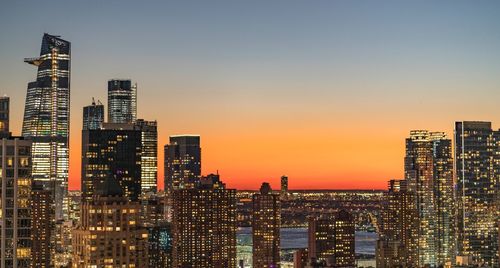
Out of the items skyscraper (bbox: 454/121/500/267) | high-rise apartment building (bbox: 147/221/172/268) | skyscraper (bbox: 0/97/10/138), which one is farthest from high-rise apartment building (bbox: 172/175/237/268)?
skyscraper (bbox: 0/97/10/138)

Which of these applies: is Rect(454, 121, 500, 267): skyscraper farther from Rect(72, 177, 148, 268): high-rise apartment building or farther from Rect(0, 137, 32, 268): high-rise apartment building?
Rect(0, 137, 32, 268): high-rise apartment building

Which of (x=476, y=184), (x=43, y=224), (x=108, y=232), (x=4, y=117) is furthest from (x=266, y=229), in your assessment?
(x=4, y=117)

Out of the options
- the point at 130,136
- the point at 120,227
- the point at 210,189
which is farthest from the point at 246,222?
the point at 120,227

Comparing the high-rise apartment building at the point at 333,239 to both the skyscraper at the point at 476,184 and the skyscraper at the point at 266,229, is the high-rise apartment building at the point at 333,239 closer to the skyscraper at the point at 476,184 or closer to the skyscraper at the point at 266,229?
the skyscraper at the point at 266,229

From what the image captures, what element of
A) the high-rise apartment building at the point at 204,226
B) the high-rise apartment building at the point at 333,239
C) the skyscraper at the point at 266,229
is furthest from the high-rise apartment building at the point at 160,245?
the high-rise apartment building at the point at 333,239

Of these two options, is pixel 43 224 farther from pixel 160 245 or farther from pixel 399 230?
pixel 399 230

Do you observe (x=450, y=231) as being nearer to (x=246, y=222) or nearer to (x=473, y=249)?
(x=473, y=249)
